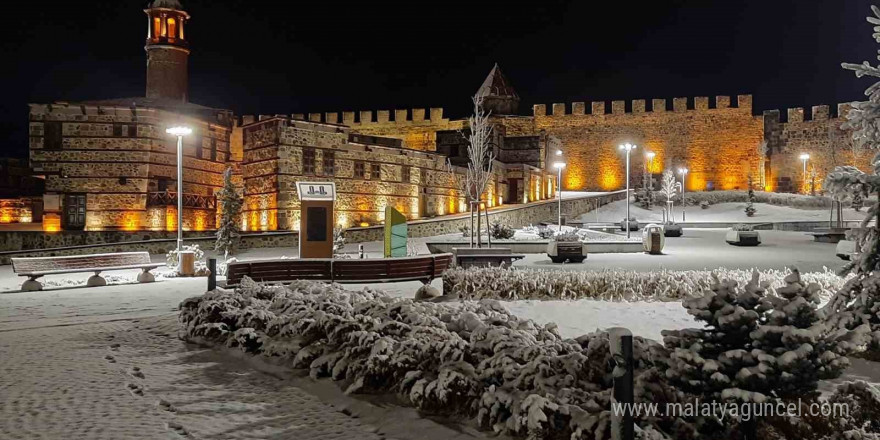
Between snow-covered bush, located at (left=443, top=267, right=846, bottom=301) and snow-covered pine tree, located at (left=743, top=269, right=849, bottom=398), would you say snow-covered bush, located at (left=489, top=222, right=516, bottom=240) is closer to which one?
snow-covered bush, located at (left=443, top=267, right=846, bottom=301)

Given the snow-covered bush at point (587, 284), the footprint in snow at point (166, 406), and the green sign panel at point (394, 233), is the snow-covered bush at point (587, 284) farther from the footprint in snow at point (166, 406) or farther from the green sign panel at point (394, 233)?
the footprint in snow at point (166, 406)

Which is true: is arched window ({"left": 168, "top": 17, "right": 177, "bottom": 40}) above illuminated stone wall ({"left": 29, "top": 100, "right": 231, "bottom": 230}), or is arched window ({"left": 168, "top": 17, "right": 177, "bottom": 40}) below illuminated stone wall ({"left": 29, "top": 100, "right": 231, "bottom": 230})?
above

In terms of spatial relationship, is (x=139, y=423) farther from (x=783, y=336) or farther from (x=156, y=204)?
(x=156, y=204)

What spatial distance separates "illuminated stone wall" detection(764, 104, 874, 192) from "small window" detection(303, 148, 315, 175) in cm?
3947

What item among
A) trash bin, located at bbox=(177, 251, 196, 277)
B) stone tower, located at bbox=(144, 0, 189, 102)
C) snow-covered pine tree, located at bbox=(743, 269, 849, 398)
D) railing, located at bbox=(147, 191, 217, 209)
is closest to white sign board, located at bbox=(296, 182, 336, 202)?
trash bin, located at bbox=(177, 251, 196, 277)

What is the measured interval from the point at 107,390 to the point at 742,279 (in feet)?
36.2

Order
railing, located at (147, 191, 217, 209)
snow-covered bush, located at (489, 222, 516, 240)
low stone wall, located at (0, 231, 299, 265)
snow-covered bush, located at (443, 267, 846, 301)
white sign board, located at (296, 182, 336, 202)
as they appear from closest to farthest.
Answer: snow-covered bush, located at (443, 267, 846, 301), white sign board, located at (296, 182, 336, 202), low stone wall, located at (0, 231, 299, 265), snow-covered bush, located at (489, 222, 516, 240), railing, located at (147, 191, 217, 209)

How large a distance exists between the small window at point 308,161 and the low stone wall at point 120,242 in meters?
4.67

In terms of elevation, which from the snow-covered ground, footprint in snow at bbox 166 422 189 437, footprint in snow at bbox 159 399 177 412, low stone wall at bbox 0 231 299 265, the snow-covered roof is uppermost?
the snow-covered roof

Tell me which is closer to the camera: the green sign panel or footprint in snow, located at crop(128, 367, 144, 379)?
footprint in snow, located at crop(128, 367, 144, 379)

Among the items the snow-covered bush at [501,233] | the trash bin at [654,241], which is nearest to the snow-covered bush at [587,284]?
the trash bin at [654,241]

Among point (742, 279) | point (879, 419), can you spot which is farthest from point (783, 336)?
point (742, 279)

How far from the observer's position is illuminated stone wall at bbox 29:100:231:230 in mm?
29750

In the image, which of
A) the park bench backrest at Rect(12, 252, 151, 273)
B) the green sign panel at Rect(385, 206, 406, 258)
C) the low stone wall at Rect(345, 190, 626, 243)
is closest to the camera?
the park bench backrest at Rect(12, 252, 151, 273)
